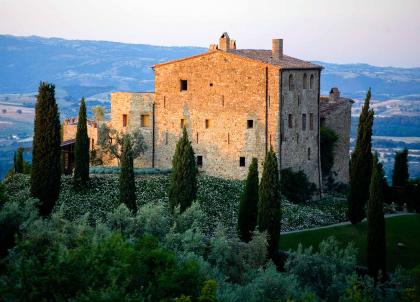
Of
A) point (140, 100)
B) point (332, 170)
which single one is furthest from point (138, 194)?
point (332, 170)

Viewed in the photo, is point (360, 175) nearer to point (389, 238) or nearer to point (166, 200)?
point (389, 238)

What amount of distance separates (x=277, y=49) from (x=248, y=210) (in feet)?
52.9

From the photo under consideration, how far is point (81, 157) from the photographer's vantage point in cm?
4669

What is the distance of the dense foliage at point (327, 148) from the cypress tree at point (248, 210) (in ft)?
54.7

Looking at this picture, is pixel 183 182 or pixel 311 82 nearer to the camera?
pixel 183 182

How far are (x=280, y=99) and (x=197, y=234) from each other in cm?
1793

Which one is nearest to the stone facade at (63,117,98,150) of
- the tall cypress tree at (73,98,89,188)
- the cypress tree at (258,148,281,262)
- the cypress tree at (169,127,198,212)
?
the tall cypress tree at (73,98,89,188)

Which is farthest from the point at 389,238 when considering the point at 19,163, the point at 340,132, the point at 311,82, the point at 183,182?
the point at 19,163

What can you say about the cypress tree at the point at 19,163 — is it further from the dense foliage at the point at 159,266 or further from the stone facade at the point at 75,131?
the dense foliage at the point at 159,266

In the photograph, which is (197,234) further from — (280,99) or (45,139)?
(280,99)

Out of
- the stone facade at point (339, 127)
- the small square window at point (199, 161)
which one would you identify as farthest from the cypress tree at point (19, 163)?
the stone facade at point (339, 127)

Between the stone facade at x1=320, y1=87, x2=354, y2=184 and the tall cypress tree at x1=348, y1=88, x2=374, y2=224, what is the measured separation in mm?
12833

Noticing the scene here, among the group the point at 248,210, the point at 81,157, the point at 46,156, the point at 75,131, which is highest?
the point at 75,131

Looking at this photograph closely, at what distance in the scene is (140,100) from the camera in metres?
55.1
